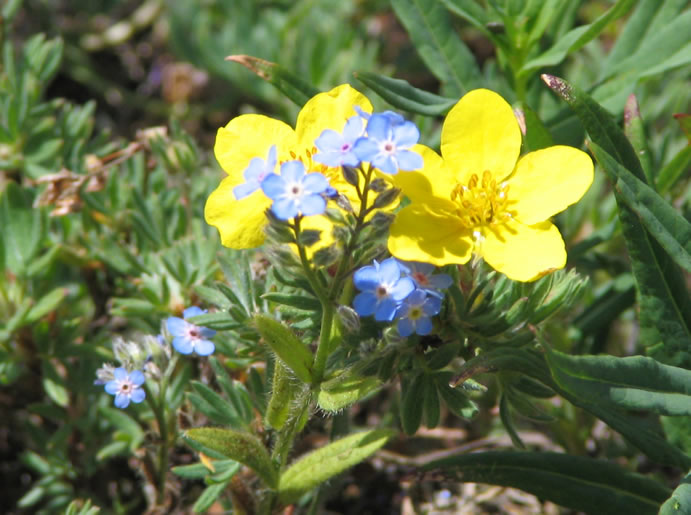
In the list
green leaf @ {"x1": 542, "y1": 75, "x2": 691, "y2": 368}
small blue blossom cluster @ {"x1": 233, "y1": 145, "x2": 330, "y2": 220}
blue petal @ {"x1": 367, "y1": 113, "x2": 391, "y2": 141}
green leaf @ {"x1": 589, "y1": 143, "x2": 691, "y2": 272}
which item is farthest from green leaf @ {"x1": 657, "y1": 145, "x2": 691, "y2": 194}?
small blue blossom cluster @ {"x1": 233, "y1": 145, "x2": 330, "y2": 220}

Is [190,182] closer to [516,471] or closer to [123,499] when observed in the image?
[123,499]

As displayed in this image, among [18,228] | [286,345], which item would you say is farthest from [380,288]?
[18,228]

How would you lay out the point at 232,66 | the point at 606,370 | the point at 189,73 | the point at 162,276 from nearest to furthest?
the point at 606,370 → the point at 162,276 → the point at 232,66 → the point at 189,73

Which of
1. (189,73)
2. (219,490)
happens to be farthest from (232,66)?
(219,490)

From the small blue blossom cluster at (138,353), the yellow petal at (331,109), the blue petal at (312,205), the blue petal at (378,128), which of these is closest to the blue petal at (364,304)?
the blue petal at (312,205)

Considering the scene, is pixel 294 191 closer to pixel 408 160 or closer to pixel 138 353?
pixel 408 160

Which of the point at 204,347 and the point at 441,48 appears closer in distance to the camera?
the point at 204,347

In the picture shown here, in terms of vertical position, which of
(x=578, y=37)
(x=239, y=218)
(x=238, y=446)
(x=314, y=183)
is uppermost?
(x=578, y=37)
